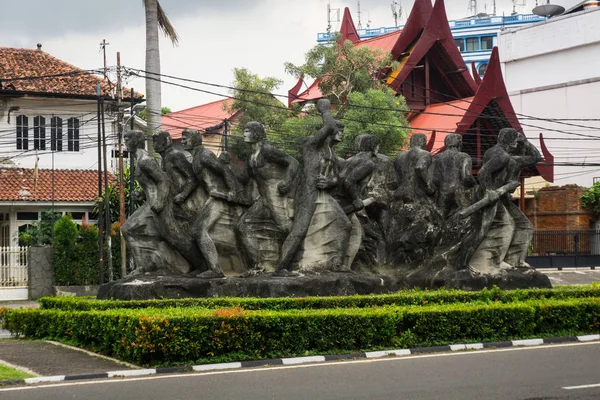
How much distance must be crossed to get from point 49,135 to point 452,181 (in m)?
25.8

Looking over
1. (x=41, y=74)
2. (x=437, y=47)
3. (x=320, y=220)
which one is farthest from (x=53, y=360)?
(x=437, y=47)

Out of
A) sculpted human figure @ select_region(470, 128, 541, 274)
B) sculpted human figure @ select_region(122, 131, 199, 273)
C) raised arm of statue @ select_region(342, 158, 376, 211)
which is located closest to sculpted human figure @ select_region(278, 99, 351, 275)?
raised arm of statue @ select_region(342, 158, 376, 211)

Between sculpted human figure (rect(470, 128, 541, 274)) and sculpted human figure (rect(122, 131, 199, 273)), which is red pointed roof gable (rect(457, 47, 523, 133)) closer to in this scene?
sculpted human figure (rect(470, 128, 541, 274))

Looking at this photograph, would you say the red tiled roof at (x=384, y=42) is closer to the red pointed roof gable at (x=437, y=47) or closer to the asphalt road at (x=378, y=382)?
the red pointed roof gable at (x=437, y=47)

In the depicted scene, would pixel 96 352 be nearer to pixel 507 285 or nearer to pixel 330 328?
pixel 330 328

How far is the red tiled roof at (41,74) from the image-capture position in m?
40.6

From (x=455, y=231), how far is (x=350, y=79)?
20.8 m

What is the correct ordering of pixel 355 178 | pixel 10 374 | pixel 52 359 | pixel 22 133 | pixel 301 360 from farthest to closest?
pixel 22 133 → pixel 355 178 → pixel 52 359 → pixel 301 360 → pixel 10 374

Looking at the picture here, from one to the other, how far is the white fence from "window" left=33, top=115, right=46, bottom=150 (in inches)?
366

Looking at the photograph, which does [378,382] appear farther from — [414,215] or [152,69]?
[152,69]

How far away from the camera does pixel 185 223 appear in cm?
1886

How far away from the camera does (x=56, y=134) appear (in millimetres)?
41469

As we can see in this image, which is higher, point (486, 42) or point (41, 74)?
point (486, 42)

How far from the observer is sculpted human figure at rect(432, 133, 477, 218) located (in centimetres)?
1978
